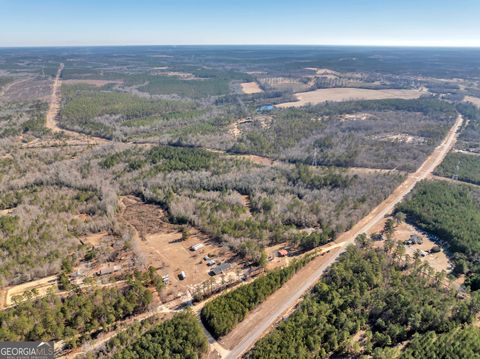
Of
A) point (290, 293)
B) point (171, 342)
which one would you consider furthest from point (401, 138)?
point (171, 342)

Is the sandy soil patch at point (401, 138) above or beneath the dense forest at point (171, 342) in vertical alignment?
above

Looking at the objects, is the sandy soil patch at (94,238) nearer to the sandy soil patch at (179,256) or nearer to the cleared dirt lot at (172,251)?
the cleared dirt lot at (172,251)

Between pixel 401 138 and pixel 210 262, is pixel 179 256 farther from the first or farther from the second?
pixel 401 138

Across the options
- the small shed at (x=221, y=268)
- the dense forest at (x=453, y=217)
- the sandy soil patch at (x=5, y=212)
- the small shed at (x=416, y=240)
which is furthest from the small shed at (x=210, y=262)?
the sandy soil patch at (x=5, y=212)

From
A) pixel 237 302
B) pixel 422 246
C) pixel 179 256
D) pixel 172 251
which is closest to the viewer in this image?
pixel 237 302

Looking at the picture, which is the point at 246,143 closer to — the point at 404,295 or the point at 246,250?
the point at 246,250

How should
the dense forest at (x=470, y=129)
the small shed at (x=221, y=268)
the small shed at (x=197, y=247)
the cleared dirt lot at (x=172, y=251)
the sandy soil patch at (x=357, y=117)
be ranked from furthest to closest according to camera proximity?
1. the sandy soil patch at (x=357, y=117)
2. the dense forest at (x=470, y=129)
3. the small shed at (x=197, y=247)
4. the small shed at (x=221, y=268)
5. the cleared dirt lot at (x=172, y=251)

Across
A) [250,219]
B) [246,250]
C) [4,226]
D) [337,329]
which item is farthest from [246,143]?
[337,329]
